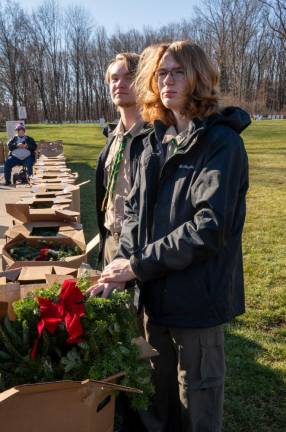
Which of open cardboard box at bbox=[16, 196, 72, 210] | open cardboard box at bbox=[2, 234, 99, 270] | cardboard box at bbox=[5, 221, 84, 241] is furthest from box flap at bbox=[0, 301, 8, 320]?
open cardboard box at bbox=[16, 196, 72, 210]

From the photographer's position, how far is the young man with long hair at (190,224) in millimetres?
1638

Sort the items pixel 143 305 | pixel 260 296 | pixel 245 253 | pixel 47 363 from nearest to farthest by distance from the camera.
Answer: pixel 47 363
pixel 143 305
pixel 260 296
pixel 245 253

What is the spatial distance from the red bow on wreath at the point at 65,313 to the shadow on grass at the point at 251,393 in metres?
1.56

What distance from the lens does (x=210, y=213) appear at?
1.61 meters

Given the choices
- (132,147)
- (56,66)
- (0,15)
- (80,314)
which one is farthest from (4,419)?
(56,66)

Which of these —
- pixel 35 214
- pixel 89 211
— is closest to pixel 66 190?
pixel 35 214

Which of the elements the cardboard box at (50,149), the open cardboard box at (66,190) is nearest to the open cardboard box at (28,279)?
the open cardboard box at (66,190)

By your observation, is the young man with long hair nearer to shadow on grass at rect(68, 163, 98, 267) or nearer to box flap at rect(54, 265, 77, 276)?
box flap at rect(54, 265, 77, 276)

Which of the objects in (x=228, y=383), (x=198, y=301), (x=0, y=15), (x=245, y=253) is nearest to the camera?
(x=198, y=301)

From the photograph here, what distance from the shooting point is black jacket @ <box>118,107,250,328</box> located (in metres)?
1.62

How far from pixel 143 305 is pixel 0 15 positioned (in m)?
56.4

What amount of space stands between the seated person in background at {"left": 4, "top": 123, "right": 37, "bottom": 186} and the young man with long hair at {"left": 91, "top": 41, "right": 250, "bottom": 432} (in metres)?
11.0

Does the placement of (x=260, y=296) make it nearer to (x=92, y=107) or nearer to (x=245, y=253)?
(x=245, y=253)

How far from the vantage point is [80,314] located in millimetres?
1522
